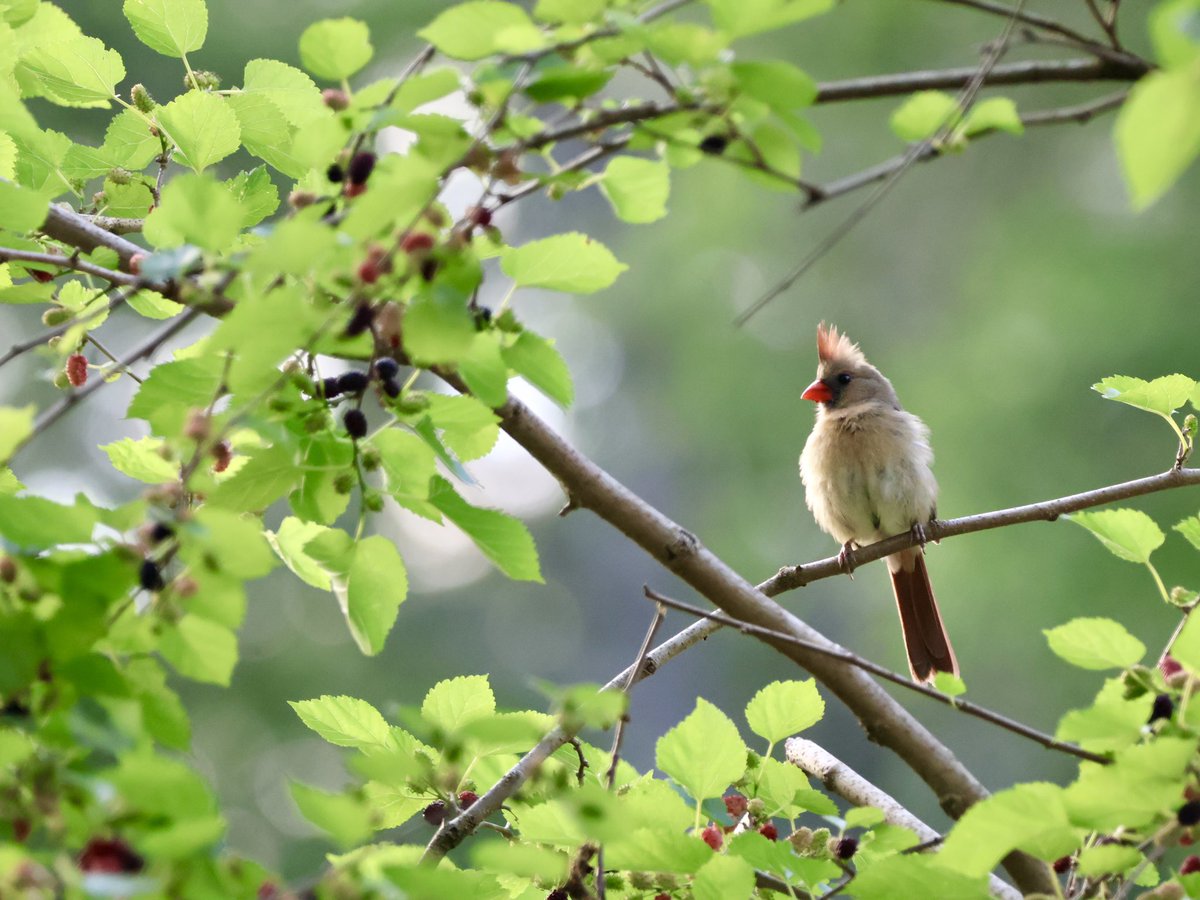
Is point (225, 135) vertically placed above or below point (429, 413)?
above

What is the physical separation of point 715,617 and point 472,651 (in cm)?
1010

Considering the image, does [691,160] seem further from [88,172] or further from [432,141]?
[88,172]

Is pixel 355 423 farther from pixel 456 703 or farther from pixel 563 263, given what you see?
pixel 456 703

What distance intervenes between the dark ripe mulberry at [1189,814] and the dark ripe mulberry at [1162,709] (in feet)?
0.43

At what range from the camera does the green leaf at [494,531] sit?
1308 millimetres

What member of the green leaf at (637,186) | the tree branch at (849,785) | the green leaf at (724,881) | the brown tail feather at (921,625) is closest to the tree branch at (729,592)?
the tree branch at (849,785)

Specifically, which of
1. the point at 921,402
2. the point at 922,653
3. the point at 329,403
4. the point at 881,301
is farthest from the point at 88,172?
the point at 881,301

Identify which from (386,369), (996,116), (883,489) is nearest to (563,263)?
(386,369)

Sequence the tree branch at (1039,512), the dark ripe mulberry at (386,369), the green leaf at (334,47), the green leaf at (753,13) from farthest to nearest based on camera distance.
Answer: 1. the tree branch at (1039,512)
2. the dark ripe mulberry at (386,369)
3. the green leaf at (334,47)
4. the green leaf at (753,13)

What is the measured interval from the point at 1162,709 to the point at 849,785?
0.66 meters

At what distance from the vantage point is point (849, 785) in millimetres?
1875

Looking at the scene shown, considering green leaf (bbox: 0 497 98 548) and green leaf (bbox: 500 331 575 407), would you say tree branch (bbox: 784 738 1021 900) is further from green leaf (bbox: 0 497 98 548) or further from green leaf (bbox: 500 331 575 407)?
green leaf (bbox: 0 497 98 548)

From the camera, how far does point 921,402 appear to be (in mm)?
8984

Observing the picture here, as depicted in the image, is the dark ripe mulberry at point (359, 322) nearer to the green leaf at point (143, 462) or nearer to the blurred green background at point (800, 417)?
the green leaf at point (143, 462)
